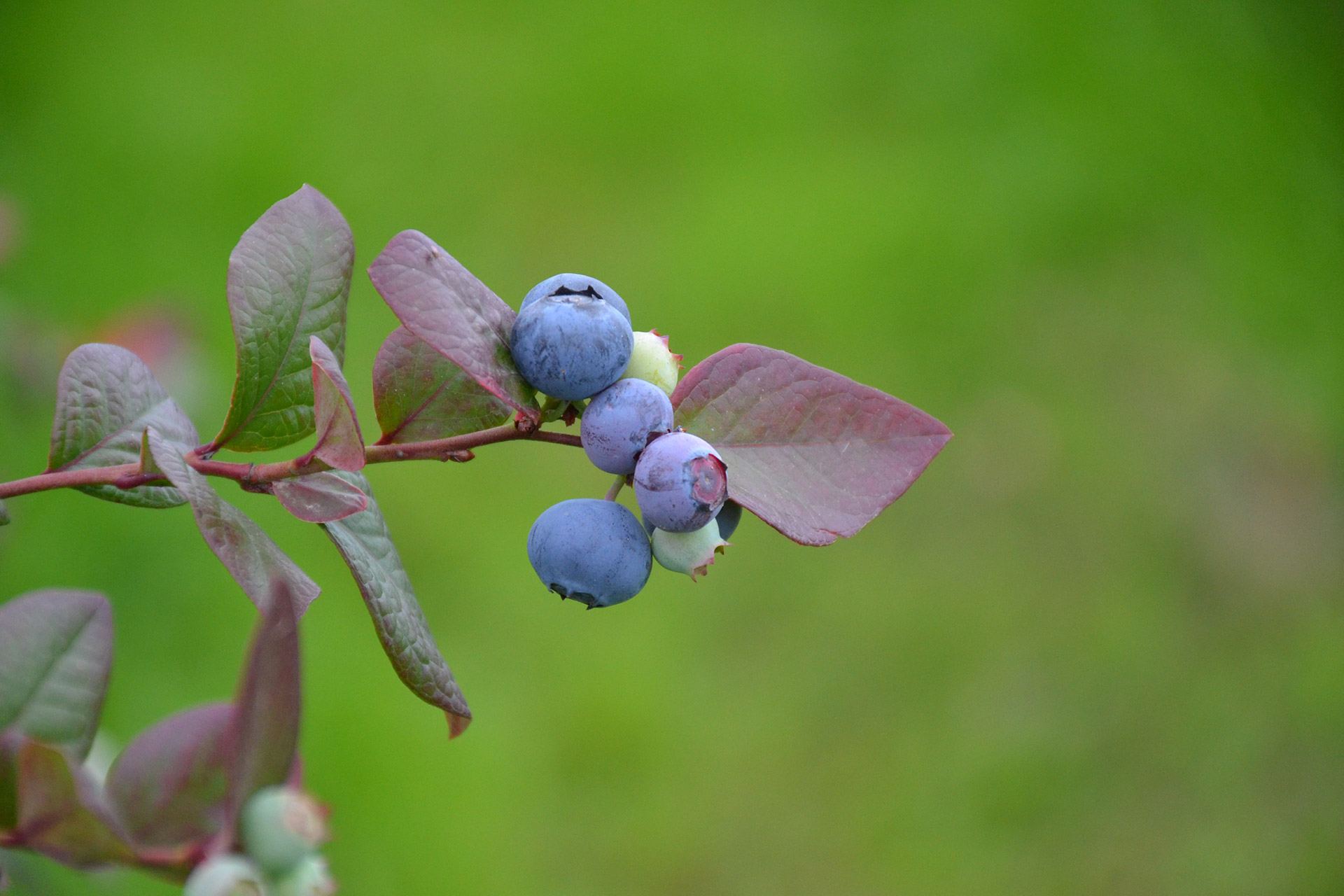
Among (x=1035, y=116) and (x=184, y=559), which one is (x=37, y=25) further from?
(x=1035, y=116)

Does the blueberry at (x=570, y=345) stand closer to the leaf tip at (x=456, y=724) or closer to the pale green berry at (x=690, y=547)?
the pale green berry at (x=690, y=547)

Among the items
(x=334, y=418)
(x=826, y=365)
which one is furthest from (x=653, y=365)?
(x=826, y=365)

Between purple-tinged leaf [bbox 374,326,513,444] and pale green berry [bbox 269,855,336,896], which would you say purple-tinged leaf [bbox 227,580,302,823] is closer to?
pale green berry [bbox 269,855,336,896]

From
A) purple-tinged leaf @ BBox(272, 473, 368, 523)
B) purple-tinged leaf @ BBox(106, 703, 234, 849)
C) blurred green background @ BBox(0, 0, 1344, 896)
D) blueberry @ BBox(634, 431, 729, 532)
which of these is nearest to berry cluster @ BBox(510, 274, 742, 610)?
blueberry @ BBox(634, 431, 729, 532)

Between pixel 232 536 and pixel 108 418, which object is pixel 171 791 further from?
pixel 108 418

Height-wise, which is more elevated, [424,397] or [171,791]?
[424,397]

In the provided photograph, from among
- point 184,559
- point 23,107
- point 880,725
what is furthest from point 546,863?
point 23,107

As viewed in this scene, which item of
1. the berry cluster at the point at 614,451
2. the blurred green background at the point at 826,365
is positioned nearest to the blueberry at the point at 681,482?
the berry cluster at the point at 614,451
